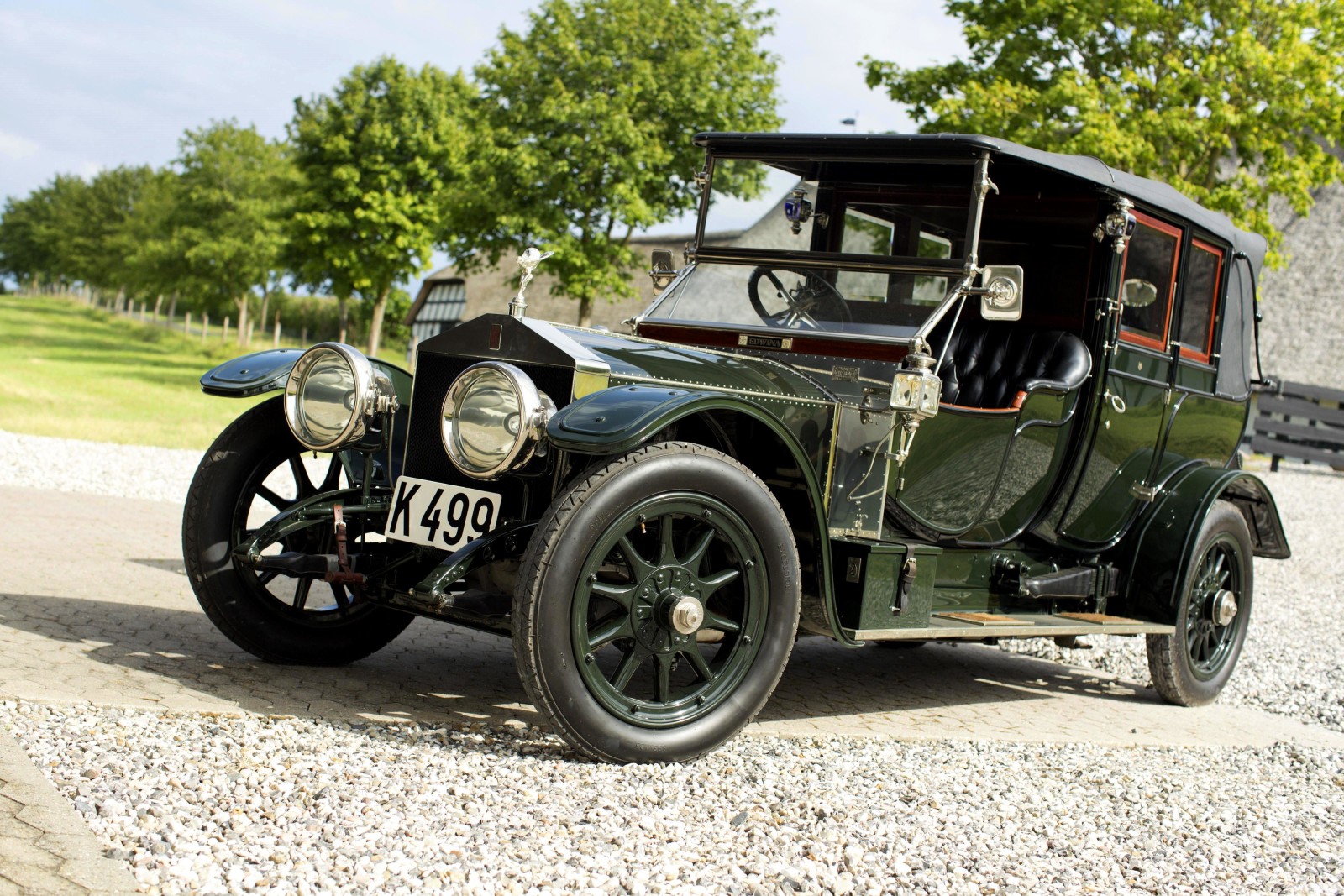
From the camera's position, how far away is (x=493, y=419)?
4.08 m

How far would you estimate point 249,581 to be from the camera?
15.9ft

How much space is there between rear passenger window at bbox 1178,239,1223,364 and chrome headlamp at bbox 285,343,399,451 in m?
4.32

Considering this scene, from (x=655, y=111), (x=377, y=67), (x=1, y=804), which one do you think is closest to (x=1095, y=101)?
(x=655, y=111)

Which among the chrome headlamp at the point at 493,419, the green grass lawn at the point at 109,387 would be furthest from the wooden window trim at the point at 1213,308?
the green grass lawn at the point at 109,387

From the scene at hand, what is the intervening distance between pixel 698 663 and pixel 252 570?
1896 mm

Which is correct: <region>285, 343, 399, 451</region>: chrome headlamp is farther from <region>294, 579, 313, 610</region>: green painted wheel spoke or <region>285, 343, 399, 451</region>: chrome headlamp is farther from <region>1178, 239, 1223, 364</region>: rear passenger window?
<region>1178, 239, 1223, 364</region>: rear passenger window

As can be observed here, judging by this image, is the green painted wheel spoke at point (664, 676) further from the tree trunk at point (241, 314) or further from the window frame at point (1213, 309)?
the tree trunk at point (241, 314)

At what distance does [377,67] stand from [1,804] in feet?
113

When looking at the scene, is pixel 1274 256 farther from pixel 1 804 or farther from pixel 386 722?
pixel 1 804

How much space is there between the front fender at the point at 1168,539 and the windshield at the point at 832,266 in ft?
6.63

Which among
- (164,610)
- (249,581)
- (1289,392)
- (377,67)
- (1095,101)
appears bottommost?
(164,610)

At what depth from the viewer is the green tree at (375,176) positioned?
32969 mm

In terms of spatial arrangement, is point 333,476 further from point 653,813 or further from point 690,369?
point 653,813

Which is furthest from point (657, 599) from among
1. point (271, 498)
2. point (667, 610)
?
point (271, 498)
